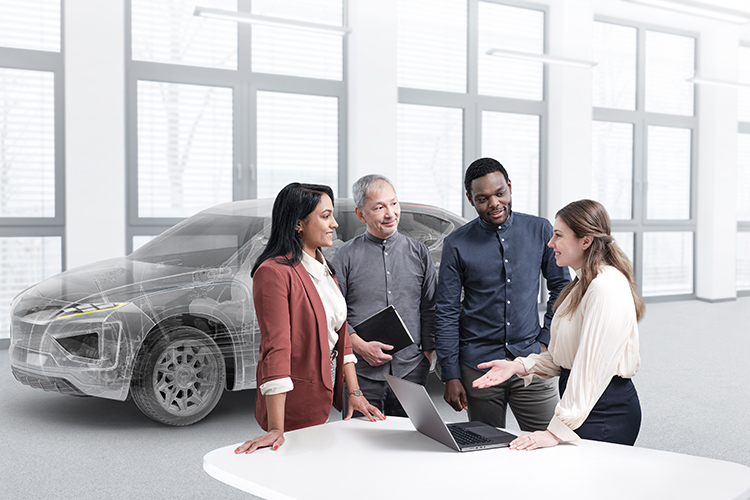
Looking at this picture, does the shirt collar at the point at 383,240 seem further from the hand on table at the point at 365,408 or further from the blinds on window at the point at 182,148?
the blinds on window at the point at 182,148

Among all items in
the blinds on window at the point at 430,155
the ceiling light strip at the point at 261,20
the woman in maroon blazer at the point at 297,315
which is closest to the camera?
the woman in maroon blazer at the point at 297,315

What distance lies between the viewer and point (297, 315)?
183 centimetres

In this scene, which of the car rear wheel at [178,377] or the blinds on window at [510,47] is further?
the blinds on window at [510,47]

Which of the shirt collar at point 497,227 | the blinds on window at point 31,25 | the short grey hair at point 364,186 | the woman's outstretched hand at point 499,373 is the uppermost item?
the blinds on window at point 31,25

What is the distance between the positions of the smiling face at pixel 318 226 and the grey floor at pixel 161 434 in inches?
54.2

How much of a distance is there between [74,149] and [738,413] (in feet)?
18.1

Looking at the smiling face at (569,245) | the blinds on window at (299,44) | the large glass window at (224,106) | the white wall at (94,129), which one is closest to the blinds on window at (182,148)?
the large glass window at (224,106)

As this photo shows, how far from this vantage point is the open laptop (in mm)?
1612

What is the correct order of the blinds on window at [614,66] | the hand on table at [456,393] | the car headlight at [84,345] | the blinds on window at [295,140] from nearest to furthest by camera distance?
the hand on table at [456,393]
the car headlight at [84,345]
the blinds on window at [295,140]
the blinds on window at [614,66]

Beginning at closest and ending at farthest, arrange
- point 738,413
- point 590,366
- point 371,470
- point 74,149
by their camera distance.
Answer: point 371,470, point 590,366, point 738,413, point 74,149

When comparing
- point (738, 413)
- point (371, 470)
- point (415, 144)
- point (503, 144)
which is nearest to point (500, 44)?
point (503, 144)

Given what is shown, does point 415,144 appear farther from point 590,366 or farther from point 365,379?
point 590,366

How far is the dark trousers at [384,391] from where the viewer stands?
241 centimetres

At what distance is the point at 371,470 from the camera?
1500mm
